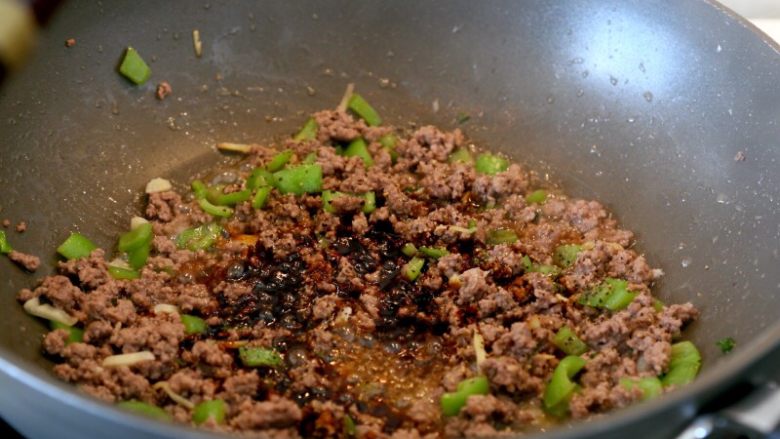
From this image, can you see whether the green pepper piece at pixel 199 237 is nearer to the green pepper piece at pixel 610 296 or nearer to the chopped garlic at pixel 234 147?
the chopped garlic at pixel 234 147

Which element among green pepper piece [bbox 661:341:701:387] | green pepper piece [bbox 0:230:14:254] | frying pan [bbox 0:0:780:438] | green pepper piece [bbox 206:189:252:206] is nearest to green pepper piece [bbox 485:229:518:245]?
frying pan [bbox 0:0:780:438]

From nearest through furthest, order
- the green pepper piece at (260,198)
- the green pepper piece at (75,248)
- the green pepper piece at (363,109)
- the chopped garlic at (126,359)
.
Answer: the chopped garlic at (126,359) → the green pepper piece at (75,248) → the green pepper piece at (260,198) → the green pepper piece at (363,109)

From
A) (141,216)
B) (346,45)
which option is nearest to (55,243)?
(141,216)

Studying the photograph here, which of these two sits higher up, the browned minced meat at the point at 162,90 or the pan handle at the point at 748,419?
the browned minced meat at the point at 162,90

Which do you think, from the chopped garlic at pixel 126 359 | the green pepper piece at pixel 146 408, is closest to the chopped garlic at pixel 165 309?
the chopped garlic at pixel 126 359

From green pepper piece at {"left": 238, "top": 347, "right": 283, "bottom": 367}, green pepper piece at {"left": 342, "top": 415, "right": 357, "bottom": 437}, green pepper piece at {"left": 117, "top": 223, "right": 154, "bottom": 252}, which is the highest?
green pepper piece at {"left": 117, "top": 223, "right": 154, "bottom": 252}

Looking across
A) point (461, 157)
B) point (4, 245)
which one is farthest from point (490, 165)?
point (4, 245)

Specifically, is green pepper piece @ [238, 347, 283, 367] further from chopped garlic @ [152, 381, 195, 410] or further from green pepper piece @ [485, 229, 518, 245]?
green pepper piece @ [485, 229, 518, 245]
